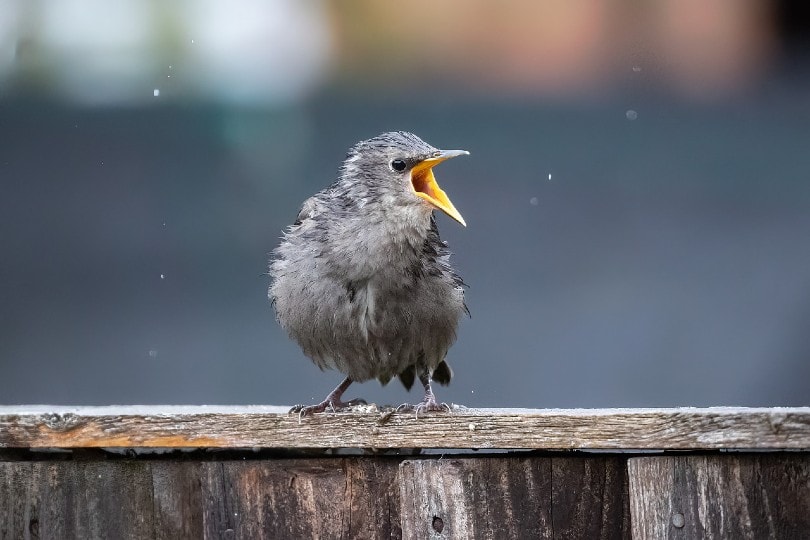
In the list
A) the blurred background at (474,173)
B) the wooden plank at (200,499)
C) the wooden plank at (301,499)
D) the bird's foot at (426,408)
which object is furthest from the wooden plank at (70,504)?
the blurred background at (474,173)

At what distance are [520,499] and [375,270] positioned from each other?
1.26m

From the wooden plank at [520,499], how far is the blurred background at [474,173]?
3.43 metres

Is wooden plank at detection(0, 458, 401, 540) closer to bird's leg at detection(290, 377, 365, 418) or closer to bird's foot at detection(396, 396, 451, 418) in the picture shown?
bird's foot at detection(396, 396, 451, 418)

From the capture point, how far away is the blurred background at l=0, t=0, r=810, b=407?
647 cm

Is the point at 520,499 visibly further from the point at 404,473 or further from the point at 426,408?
the point at 426,408

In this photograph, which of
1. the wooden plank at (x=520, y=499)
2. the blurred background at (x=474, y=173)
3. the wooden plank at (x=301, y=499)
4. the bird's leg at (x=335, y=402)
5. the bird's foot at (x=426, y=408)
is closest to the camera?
the wooden plank at (x=520, y=499)

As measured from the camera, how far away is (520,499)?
292 cm

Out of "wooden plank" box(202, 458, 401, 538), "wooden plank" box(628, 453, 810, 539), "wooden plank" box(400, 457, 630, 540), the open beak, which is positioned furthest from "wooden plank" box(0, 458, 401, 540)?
the open beak

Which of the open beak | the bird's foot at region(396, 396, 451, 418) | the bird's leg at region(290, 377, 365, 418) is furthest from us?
the open beak

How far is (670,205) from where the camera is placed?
257 inches

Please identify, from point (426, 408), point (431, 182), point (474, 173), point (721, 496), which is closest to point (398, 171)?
point (431, 182)

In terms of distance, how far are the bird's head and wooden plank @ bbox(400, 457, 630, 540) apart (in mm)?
1155

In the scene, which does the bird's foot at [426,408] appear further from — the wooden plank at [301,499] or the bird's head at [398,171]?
the bird's head at [398,171]

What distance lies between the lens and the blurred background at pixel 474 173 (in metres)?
6.47
